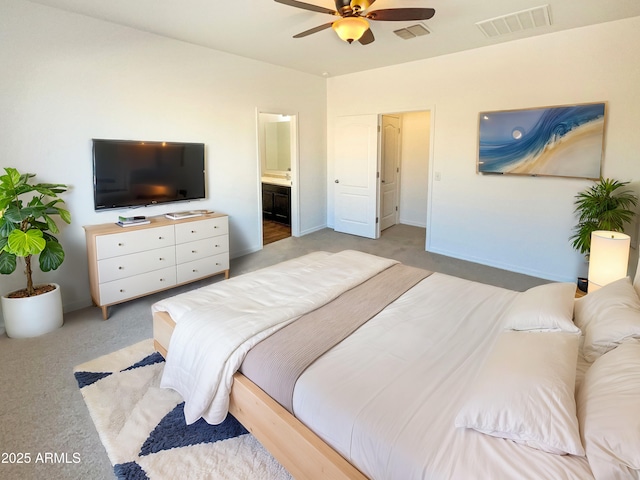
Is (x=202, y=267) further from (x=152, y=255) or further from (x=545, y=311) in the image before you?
(x=545, y=311)

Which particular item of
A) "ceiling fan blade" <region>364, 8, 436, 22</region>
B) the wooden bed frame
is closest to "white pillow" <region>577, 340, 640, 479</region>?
the wooden bed frame

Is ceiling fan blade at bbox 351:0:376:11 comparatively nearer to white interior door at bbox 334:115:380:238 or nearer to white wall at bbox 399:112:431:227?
white interior door at bbox 334:115:380:238

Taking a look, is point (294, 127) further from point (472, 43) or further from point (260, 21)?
point (472, 43)

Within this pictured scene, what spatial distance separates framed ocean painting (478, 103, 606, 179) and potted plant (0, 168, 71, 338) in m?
4.57

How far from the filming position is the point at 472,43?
13.8 feet

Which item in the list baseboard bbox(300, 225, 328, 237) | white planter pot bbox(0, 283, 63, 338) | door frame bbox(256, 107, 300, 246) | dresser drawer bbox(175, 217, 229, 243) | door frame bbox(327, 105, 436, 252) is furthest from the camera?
baseboard bbox(300, 225, 328, 237)

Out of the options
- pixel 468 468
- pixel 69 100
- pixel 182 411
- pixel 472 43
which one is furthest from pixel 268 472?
pixel 472 43

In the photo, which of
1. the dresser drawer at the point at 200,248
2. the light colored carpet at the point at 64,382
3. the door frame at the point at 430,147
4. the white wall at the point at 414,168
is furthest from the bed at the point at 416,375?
the white wall at the point at 414,168

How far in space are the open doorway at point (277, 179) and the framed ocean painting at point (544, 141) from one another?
10.2 feet

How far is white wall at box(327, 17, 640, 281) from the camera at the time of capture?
363 centimetres

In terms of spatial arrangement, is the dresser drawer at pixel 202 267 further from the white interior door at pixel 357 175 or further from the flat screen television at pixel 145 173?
the white interior door at pixel 357 175

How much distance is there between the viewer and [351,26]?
104 inches

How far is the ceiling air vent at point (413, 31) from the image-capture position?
3655mm

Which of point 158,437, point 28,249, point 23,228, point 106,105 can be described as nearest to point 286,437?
point 158,437
